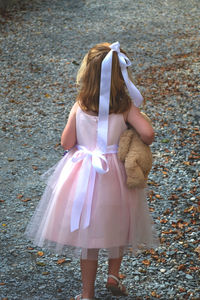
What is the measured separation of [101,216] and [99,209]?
1.7 inches

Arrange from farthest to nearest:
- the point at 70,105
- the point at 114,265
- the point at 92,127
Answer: the point at 70,105 → the point at 114,265 → the point at 92,127

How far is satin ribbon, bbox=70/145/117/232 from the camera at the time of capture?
2.80m

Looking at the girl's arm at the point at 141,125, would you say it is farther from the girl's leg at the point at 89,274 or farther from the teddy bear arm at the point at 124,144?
the girl's leg at the point at 89,274

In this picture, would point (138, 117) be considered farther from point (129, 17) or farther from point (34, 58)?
point (129, 17)

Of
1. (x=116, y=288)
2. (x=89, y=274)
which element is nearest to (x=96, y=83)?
(x=89, y=274)

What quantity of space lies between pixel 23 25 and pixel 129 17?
285cm

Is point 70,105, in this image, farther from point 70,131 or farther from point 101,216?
point 101,216

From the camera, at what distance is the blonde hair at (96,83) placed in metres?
2.79

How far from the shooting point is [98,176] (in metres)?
2.85

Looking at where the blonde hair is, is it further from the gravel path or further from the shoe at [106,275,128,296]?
the gravel path

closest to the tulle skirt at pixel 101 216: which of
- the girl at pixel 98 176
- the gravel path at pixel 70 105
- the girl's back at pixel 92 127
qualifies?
the girl at pixel 98 176

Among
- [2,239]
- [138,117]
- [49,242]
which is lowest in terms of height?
[2,239]

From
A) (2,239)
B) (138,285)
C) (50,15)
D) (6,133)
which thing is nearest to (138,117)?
(138,285)

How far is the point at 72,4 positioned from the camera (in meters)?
13.7
